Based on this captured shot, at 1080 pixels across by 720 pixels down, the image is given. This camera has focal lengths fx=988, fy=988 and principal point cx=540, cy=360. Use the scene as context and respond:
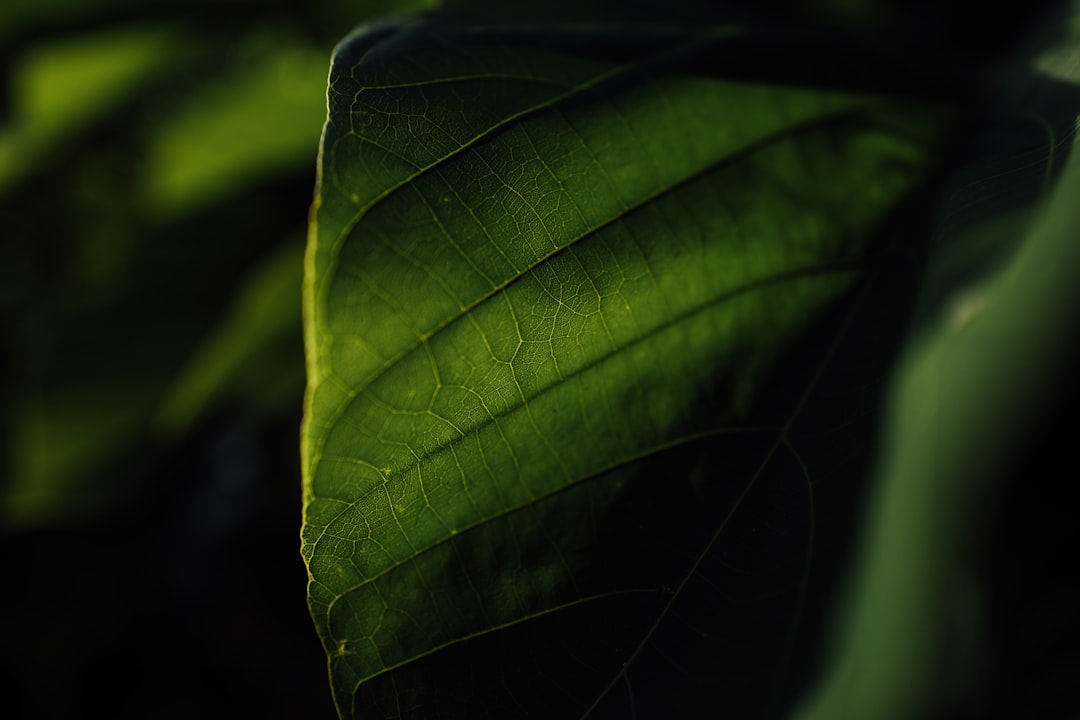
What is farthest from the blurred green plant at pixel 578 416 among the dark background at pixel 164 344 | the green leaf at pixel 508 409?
the dark background at pixel 164 344

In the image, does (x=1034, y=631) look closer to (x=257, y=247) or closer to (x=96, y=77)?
(x=257, y=247)

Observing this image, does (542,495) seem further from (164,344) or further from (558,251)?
(164,344)

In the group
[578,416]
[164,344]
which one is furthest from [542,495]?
[164,344]

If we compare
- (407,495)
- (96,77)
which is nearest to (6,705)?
(96,77)

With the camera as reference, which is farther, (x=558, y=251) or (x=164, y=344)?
(x=164, y=344)

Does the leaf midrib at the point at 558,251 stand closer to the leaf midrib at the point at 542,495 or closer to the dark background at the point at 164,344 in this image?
the leaf midrib at the point at 542,495

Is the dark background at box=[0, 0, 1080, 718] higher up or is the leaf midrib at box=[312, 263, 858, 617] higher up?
the dark background at box=[0, 0, 1080, 718]

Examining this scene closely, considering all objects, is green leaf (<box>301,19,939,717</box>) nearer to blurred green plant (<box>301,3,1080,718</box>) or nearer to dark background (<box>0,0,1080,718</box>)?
blurred green plant (<box>301,3,1080,718</box>)

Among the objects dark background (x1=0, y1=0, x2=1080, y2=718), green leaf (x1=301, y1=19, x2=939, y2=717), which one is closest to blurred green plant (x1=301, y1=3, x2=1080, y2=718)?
green leaf (x1=301, y1=19, x2=939, y2=717)
